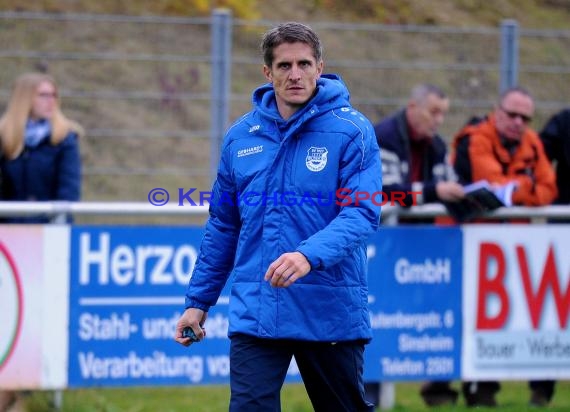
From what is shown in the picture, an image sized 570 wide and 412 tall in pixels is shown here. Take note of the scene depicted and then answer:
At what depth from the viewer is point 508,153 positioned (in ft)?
28.2

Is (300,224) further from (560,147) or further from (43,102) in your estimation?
(560,147)

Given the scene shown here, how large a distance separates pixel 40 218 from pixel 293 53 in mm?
3384

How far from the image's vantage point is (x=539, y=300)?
8.19m

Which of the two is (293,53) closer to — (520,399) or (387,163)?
(387,163)

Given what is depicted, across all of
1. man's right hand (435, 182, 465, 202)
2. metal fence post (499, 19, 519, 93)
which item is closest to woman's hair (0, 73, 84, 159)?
man's right hand (435, 182, 465, 202)

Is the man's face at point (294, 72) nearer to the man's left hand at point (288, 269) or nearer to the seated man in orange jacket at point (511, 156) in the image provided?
the man's left hand at point (288, 269)

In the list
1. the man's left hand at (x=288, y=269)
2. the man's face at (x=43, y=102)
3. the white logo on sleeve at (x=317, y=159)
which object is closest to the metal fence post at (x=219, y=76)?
the man's face at (x=43, y=102)

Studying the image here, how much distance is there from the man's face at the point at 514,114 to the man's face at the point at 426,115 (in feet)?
1.75

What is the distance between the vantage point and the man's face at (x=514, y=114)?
8.51m

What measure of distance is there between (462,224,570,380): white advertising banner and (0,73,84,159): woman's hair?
3.07 m

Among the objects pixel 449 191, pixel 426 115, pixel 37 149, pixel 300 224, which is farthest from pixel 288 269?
pixel 37 149

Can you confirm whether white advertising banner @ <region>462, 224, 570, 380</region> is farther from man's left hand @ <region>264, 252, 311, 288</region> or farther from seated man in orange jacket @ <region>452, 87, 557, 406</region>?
man's left hand @ <region>264, 252, 311, 288</region>

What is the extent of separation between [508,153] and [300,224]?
4116 millimetres

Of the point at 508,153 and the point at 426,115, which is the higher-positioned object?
the point at 426,115
